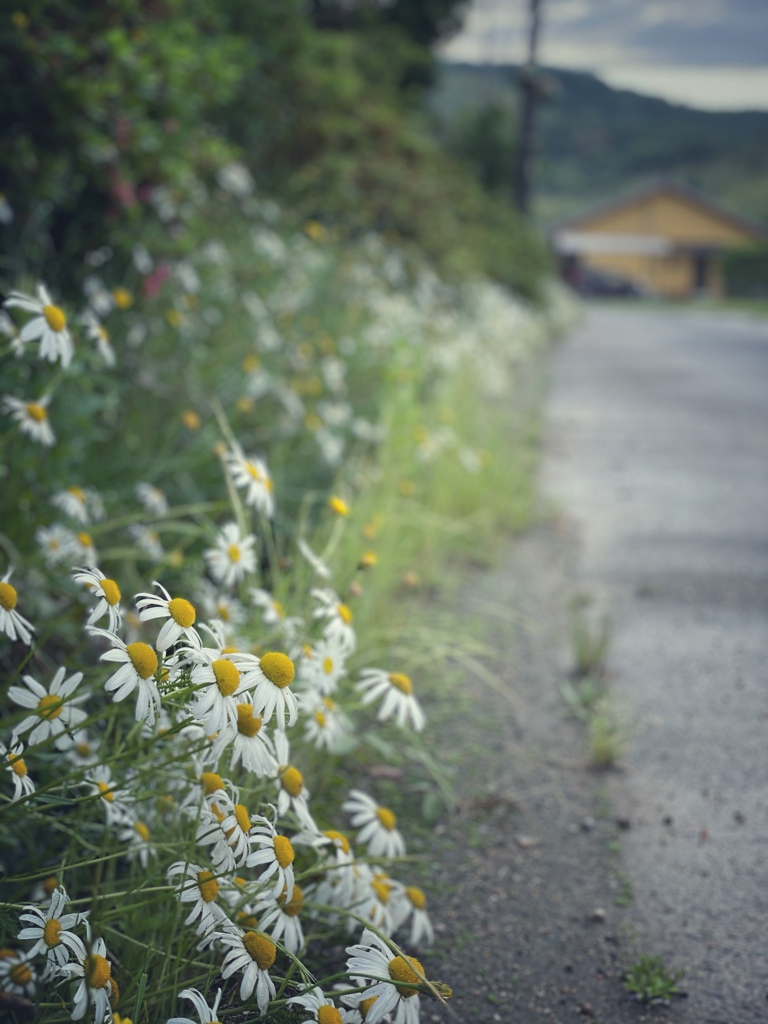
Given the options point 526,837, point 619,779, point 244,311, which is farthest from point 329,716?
point 244,311

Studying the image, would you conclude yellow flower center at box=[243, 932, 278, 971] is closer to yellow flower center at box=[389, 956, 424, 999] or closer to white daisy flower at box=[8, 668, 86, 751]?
yellow flower center at box=[389, 956, 424, 999]

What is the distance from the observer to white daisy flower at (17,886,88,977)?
1160 mm

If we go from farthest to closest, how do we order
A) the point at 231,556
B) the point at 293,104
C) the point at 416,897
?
the point at 293,104 → the point at 231,556 → the point at 416,897

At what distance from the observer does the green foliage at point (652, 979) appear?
60.1 inches

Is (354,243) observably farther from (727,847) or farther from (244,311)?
(727,847)

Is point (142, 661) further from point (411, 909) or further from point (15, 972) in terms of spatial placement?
point (411, 909)

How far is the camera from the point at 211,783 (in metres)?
1.27

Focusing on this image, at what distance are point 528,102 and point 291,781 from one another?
21180 mm

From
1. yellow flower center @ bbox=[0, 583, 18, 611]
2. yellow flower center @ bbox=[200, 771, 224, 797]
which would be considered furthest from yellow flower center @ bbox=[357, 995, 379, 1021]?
yellow flower center @ bbox=[0, 583, 18, 611]

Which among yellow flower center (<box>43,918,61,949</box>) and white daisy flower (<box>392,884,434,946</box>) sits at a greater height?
yellow flower center (<box>43,918,61,949</box>)

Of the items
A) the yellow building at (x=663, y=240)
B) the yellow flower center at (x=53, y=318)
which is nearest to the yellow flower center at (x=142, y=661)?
the yellow flower center at (x=53, y=318)

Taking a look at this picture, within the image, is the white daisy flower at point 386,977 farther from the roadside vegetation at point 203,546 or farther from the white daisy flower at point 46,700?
the white daisy flower at point 46,700

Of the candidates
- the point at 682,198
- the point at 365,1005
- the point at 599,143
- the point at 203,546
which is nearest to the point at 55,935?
the point at 365,1005

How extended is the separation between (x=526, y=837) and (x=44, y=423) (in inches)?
51.3
